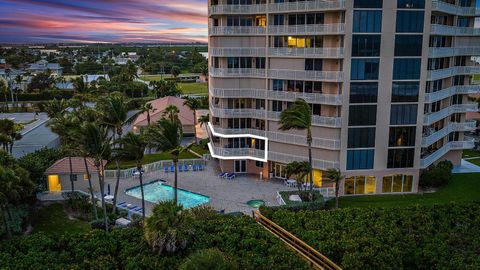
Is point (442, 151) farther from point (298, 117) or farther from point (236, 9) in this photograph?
point (236, 9)

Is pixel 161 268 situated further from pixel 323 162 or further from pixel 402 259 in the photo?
pixel 323 162

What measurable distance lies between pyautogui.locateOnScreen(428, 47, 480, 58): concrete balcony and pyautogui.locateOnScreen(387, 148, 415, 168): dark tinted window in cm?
927

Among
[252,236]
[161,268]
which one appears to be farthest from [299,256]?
[161,268]

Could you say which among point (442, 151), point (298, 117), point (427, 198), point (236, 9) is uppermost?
point (236, 9)

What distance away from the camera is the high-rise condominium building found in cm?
3916

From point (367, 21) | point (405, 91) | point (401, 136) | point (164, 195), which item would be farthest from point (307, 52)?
point (164, 195)

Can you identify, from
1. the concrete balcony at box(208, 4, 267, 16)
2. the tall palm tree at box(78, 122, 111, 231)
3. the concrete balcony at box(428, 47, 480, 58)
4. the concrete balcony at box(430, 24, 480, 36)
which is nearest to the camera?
the tall palm tree at box(78, 122, 111, 231)

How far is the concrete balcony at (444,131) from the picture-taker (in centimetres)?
4228

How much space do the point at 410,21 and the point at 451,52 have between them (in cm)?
924

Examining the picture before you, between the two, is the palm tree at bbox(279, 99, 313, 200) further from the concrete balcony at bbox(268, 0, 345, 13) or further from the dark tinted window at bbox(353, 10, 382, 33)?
the concrete balcony at bbox(268, 0, 345, 13)

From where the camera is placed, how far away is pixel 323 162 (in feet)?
137

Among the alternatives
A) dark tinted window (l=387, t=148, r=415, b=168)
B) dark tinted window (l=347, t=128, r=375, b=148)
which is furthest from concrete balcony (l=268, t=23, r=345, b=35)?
dark tinted window (l=387, t=148, r=415, b=168)

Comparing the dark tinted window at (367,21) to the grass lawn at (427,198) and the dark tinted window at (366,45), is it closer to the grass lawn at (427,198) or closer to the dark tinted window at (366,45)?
the dark tinted window at (366,45)

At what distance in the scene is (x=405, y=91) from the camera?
40406mm
